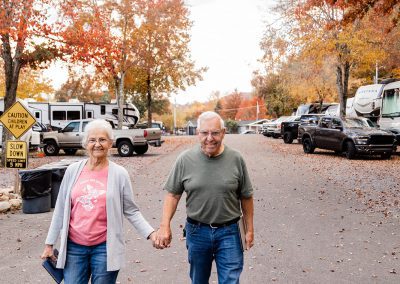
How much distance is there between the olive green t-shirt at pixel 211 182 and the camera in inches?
151

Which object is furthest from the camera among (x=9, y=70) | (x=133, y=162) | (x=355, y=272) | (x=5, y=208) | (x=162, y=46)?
(x=162, y=46)

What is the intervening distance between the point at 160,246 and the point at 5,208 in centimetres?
706

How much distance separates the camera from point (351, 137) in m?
20.9

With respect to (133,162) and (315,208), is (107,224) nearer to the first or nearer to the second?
(315,208)

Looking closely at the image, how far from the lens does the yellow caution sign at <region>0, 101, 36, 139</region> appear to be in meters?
11.6

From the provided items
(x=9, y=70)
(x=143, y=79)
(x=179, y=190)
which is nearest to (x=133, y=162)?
(x=9, y=70)

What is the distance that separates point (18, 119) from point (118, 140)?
12.3m

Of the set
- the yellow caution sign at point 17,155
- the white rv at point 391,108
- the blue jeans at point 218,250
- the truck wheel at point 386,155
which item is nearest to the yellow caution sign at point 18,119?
the yellow caution sign at point 17,155

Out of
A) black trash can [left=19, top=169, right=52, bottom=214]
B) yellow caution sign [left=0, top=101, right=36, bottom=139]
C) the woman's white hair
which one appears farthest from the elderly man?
yellow caution sign [left=0, top=101, right=36, bottom=139]

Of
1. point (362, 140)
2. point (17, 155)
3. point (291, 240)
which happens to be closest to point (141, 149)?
point (362, 140)

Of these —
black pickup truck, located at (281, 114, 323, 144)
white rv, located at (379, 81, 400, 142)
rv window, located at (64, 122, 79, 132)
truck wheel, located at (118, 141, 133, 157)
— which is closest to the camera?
white rv, located at (379, 81, 400, 142)

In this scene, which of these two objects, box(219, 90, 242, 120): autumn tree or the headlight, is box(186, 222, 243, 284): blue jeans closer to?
the headlight

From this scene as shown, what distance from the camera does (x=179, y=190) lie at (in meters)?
4.01

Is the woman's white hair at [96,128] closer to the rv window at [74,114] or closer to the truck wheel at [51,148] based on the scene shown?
the truck wheel at [51,148]
